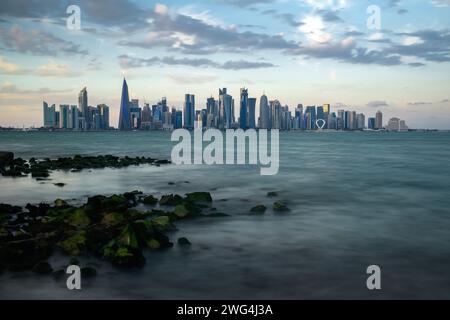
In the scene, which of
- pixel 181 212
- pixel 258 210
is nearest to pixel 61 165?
pixel 181 212

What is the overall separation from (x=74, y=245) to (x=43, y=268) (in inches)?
55.8

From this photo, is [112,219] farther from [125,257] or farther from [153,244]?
[125,257]

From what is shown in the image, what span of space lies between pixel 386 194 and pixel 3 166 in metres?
30.4

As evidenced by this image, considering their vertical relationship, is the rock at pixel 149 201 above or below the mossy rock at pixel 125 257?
above

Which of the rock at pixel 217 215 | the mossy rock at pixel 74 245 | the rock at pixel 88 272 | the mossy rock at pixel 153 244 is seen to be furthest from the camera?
the rock at pixel 217 215

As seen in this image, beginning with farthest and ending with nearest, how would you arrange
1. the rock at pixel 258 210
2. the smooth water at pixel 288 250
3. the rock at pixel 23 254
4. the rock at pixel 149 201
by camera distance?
1. the rock at pixel 149 201
2. the rock at pixel 258 210
3. the rock at pixel 23 254
4. the smooth water at pixel 288 250

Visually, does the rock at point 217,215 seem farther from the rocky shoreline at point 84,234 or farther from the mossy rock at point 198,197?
the mossy rock at point 198,197

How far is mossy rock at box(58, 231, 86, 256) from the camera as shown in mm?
11742

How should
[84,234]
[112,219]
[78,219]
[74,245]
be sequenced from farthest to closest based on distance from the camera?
[78,219]
[112,219]
[84,234]
[74,245]

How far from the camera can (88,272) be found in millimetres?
10312

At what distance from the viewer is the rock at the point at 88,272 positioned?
10250 mm

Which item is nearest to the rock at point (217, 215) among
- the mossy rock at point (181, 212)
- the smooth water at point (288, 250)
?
the smooth water at point (288, 250)

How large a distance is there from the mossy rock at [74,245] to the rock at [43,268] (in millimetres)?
1156
